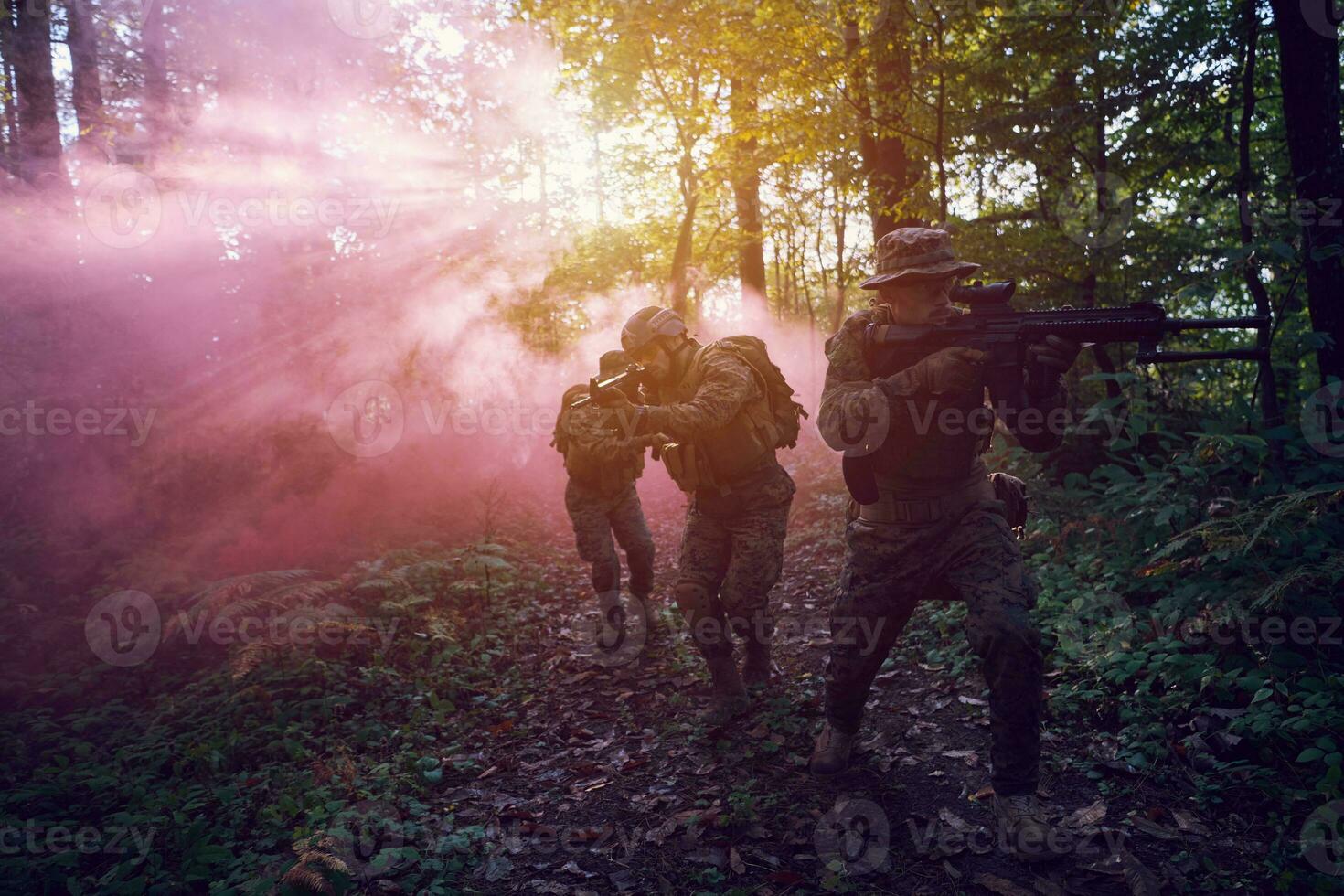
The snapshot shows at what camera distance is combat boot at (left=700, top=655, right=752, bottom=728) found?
526cm

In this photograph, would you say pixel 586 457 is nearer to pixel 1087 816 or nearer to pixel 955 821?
pixel 955 821

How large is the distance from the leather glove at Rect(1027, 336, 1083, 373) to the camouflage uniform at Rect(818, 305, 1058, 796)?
20cm

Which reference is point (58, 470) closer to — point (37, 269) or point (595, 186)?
point (37, 269)

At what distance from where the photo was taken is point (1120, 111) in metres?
7.71

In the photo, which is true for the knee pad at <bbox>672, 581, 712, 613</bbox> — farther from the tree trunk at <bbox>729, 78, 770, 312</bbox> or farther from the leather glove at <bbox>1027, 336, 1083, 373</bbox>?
the tree trunk at <bbox>729, 78, 770, 312</bbox>

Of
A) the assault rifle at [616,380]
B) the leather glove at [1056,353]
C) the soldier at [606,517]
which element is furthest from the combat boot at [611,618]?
the leather glove at [1056,353]

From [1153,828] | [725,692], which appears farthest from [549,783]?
[1153,828]

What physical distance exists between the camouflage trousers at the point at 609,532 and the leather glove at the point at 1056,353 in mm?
4340

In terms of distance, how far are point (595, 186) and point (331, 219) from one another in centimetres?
1387

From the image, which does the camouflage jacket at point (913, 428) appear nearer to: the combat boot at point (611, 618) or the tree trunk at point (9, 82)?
the combat boot at point (611, 618)

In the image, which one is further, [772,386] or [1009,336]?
[772,386]

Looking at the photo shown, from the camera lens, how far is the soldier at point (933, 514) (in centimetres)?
355

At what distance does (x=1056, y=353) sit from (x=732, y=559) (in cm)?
258

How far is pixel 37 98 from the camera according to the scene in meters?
9.54
